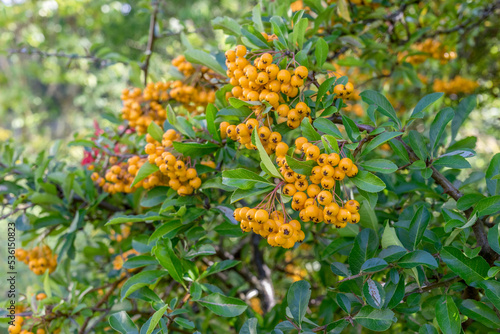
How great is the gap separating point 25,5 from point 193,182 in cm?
994

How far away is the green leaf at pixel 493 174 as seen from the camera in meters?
1.19

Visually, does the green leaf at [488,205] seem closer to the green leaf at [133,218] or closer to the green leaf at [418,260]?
the green leaf at [418,260]

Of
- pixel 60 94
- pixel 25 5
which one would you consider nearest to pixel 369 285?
pixel 25 5

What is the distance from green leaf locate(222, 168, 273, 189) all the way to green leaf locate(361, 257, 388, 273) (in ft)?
1.35

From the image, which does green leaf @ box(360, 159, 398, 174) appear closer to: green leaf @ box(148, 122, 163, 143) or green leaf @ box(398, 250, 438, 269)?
green leaf @ box(398, 250, 438, 269)

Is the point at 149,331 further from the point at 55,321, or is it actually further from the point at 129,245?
the point at 129,245

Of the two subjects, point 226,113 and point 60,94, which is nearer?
point 226,113

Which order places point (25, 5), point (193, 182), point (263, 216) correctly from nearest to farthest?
point (263, 216) < point (193, 182) < point (25, 5)

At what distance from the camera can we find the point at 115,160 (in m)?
1.78

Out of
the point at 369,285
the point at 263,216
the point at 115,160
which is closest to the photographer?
the point at 263,216

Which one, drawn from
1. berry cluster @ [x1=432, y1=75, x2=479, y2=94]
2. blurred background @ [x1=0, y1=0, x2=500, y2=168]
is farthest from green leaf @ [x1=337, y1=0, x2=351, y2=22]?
berry cluster @ [x1=432, y1=75, x2=479, y2=94]

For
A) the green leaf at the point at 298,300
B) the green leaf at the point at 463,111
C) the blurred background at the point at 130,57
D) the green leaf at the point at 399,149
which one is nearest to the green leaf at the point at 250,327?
the green leaf at the point at 298,300

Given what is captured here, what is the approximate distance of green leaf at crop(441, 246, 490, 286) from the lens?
105 centimetres

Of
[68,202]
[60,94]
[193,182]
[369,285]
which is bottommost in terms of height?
[60,94]
